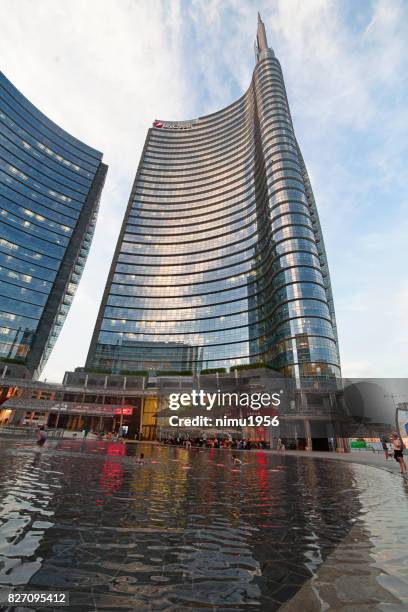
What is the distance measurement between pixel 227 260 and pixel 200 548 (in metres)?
105

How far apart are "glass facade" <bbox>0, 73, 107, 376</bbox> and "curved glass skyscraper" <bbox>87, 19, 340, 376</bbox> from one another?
64.1 feet

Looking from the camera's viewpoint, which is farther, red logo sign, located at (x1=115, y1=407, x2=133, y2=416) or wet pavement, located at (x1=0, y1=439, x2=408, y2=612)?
red logo sign, located at (x1=115, y1=407, x2=133, y2=416)

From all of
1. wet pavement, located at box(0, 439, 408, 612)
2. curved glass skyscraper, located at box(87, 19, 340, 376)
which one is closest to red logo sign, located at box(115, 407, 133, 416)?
curved glass skyscraper, located at box(87, 19, 340, 376)

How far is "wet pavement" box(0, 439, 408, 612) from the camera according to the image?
3.67 m

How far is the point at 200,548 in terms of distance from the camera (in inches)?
209

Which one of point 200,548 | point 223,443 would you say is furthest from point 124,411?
point 200,548

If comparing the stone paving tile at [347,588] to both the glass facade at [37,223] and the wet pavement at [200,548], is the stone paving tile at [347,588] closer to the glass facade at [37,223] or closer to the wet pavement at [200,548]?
the wet pavement at [200,548]

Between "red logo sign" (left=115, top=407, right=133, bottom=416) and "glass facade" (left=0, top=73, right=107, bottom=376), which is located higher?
"glass facade" (left=0, top=73, right=107, bottom=376)

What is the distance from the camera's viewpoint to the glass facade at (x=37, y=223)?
96.1 m

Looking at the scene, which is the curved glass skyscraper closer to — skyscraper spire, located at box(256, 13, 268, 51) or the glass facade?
skyscraper spire, located at box(256, 13, 268, 51)

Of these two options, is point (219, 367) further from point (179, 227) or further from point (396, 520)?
point (396, 520)

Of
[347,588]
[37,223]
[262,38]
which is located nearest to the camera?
[347,588]

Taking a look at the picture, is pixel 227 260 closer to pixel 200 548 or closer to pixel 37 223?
pixel 37 223

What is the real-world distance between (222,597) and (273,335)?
3068 inches
